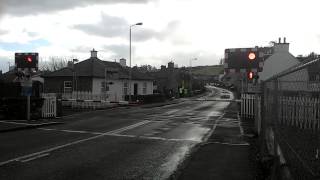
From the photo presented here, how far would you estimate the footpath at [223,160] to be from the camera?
1034 cm

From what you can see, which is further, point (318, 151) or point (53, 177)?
point (53, 177)

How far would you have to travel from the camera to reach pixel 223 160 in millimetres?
12688

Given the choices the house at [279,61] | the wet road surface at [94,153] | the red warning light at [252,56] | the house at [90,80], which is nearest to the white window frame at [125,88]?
the house at [90,80]

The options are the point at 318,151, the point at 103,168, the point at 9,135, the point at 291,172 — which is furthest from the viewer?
the point at 9,135

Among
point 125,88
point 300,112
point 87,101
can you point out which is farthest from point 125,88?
point 300,112

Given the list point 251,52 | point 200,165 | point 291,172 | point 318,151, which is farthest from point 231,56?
point 318,151

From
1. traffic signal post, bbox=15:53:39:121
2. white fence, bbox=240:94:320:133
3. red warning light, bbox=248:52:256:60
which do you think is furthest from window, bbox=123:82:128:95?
white fence, bbox=240:94:320:133

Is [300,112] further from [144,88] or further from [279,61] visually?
[144,88]

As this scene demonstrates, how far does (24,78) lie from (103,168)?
A: 46.8 ft

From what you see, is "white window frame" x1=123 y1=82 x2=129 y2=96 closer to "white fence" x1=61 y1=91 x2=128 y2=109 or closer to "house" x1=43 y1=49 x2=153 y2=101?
"house" x1=43 y1=49 x2=153 y2=101

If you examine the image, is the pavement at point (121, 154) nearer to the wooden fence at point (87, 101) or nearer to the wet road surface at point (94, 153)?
the wet road surface at point (94, 153)

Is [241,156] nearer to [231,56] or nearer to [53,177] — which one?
[53,177]

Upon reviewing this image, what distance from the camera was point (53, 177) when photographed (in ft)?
31.3

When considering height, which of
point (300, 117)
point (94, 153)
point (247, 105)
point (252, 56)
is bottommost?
point (94, 153)
